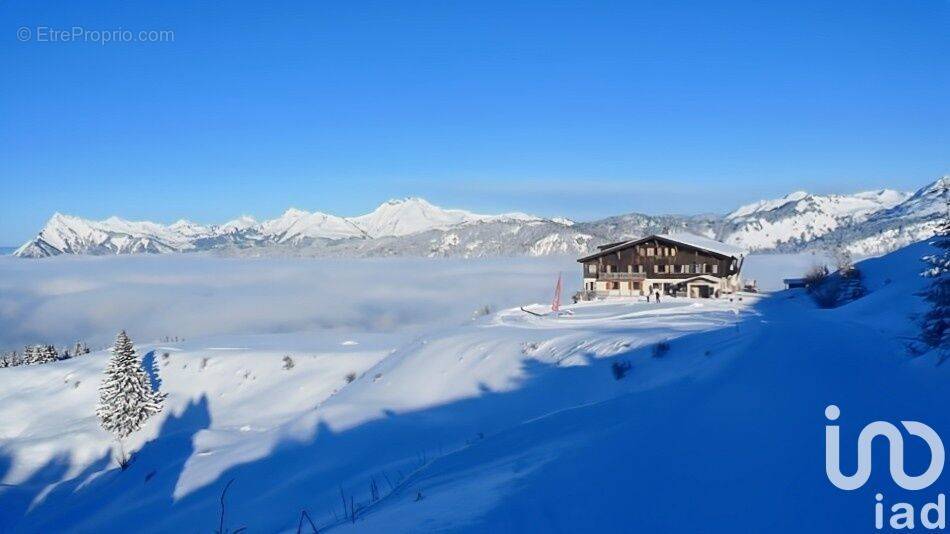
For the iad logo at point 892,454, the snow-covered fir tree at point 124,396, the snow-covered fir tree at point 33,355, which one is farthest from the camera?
the snow-covered fir tree at point 33,355

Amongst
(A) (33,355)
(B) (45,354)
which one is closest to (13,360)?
(A) (33,355)

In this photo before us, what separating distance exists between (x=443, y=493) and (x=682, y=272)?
51537 mm

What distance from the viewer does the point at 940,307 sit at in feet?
45.0

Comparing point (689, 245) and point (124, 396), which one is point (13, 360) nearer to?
point (124, 396)

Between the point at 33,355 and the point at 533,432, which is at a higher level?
the point at 533,432

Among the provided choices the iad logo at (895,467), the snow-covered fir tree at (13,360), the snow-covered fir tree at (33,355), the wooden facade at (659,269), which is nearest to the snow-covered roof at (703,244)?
the wooden facade at (659,269)

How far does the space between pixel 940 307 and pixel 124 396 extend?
46.1 metres

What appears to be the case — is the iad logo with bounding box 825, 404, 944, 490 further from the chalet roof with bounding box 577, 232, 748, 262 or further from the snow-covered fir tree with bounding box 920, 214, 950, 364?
the chalet roof with bounding box 577, 232, 748, 262

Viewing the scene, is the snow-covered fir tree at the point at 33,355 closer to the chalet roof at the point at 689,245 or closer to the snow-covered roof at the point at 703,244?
the chalet roof at the point at 689,245

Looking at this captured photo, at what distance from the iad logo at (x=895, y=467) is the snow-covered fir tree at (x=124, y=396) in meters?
44.5

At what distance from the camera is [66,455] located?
132 ft

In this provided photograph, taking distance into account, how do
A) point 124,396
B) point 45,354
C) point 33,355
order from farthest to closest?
point 33,355, point 45,354, point 124,396

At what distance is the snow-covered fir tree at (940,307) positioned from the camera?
12.5 m

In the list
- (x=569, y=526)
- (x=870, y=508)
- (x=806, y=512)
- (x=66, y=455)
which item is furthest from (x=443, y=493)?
(x=66, y=455)
